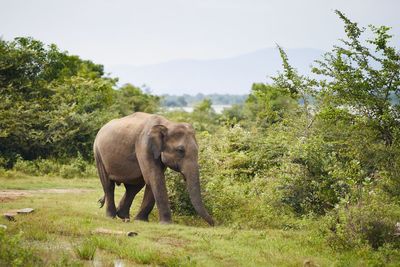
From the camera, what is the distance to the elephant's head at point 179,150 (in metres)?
12.9

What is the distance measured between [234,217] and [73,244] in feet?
15.4

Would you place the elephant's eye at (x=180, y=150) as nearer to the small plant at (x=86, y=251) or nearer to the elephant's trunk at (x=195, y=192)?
the elephant's trunk at (x=195, y=192)

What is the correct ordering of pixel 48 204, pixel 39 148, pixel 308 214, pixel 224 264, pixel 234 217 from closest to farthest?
pixel 224 264 < pixel 308 214 < pixel 234 217 < pixel 48 204 < pixel 39 148

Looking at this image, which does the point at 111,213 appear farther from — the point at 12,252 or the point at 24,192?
the point at 12,252

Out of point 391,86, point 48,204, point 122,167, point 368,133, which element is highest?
point 391,86

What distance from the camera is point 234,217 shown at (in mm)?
13992

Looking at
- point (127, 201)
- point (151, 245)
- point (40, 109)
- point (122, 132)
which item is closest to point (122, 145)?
point (122, 132)

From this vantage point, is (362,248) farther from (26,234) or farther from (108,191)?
(108,191)

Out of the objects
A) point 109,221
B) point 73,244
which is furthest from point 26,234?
point 109,221

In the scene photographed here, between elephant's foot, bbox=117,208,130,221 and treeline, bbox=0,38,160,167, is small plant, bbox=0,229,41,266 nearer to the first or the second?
elephant's foot, bbox=117,208,130,221

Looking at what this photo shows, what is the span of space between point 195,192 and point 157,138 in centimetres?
148

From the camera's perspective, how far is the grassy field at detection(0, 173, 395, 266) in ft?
30.3

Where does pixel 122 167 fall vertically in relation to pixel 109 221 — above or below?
above

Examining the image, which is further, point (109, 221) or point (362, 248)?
point (109, 221)
